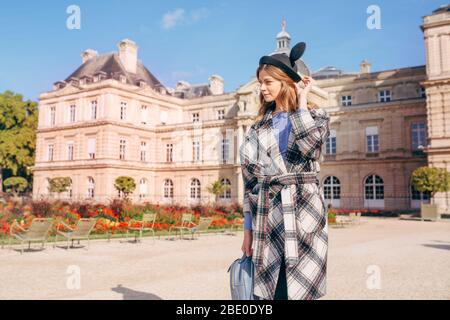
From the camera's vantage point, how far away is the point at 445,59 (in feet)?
85.8

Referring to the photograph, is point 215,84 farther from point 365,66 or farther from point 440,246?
point 440,246

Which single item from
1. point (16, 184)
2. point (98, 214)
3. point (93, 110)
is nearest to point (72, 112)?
point (93, 110)

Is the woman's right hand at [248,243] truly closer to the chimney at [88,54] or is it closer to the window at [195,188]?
the window at [195,188]

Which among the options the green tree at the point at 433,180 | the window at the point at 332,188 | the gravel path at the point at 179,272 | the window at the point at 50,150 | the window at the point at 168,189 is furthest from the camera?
the window at the point at 50,150

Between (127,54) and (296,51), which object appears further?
(127,54)

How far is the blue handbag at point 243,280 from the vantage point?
7.86ft

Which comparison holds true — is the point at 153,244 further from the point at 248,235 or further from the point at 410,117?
the point at 410,117

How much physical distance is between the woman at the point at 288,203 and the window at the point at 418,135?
97.5 feet

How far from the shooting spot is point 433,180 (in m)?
23.6

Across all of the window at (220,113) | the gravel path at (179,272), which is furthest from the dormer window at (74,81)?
the gravel path at (179,272)

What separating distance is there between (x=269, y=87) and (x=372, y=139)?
30.6m

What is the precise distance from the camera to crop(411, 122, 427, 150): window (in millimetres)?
29256

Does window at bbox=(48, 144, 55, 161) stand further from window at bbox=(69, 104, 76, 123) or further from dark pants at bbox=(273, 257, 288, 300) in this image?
dark pants at bbox=(273, 257, 288, 300)
